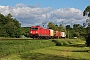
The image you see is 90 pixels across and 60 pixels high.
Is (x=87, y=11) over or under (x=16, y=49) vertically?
over

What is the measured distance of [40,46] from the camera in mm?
37750

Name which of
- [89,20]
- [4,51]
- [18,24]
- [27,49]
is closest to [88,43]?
[89,20]

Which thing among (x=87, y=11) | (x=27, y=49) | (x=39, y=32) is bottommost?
(x=27, y=49)

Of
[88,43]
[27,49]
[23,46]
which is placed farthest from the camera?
[88,43]

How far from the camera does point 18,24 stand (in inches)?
4008

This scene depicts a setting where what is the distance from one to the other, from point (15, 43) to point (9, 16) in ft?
251

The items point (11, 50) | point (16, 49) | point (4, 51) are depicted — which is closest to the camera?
point (4, 51)

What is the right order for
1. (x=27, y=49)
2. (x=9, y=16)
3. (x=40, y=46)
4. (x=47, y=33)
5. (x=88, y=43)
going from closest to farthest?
(x=27, y=49) < (x=40, y=46) < (x=88, y=43) < (x=47, y=33) < (x=9, y=16)

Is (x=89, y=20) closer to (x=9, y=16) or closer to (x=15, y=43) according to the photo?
(x=15, y=43)

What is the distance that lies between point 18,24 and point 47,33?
36.3m

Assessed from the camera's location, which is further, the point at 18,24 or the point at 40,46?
the point at 18,24

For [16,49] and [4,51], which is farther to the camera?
[16,49]

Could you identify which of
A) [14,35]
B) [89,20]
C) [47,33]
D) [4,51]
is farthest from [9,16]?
[4,51]

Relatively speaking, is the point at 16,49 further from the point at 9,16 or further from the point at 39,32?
the point at 9,16
